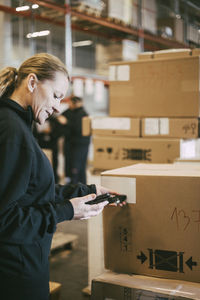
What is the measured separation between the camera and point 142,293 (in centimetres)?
133

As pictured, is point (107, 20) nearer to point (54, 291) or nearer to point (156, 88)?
point (156, 88)

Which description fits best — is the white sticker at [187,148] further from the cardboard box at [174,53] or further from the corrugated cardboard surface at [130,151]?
the cardboard box at [174,53]

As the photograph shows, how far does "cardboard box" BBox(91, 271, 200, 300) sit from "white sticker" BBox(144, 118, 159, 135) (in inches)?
46.2

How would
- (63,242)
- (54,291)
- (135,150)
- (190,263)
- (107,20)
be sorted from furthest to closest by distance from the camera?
(107,20) < (63,242) < (135,150) < (54,291) < (190,263)

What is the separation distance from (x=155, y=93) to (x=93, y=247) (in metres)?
1.09

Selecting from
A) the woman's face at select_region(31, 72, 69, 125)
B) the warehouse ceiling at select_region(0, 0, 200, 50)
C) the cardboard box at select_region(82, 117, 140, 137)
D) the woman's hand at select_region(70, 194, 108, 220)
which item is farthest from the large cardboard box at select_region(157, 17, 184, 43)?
the woman's hand at select_region(70, 194, 108, 220)

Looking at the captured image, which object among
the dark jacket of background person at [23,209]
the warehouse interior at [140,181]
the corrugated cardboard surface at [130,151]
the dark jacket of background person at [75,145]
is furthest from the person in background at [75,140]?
the dark jacket of background person at [23,209]

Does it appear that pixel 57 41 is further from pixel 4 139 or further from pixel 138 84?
pixel 4 139

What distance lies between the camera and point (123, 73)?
7.91 feet

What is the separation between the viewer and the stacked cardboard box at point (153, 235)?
4.42ft

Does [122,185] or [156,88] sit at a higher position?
[156,88]

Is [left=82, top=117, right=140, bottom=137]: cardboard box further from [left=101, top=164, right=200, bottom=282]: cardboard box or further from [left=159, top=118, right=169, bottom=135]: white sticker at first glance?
[left=101, top=164, right=200, bottom=282]: cardboard box

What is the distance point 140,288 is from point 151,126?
1.28 m

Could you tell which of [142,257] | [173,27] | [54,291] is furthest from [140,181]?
[173,27]
